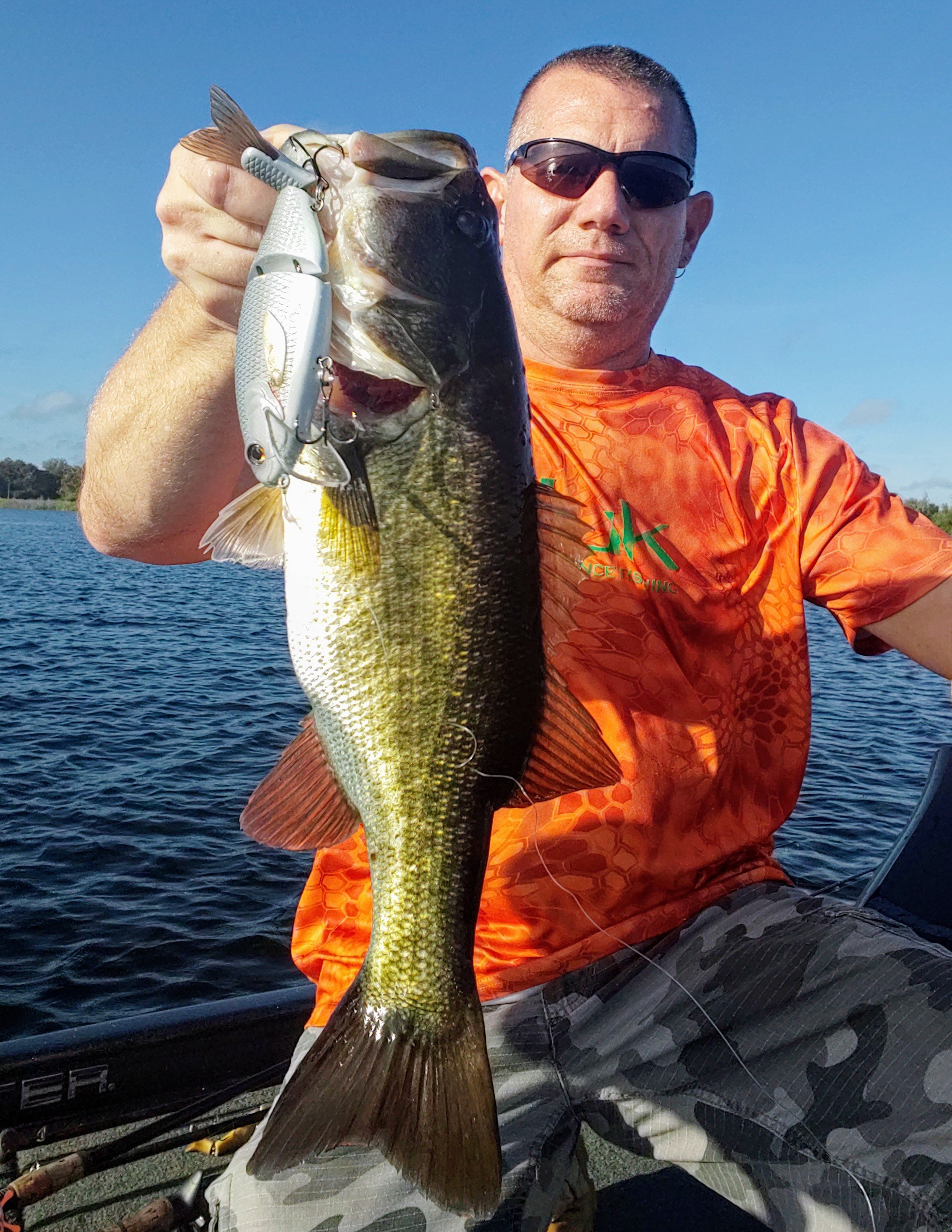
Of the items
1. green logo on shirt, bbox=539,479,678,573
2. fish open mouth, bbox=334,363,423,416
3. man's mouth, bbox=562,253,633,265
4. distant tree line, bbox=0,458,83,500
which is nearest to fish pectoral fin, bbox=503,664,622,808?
fish open mouth, bbox=334,363,423,416

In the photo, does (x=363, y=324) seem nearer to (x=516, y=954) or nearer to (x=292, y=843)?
(x=292, y=843)

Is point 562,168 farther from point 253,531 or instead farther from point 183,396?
point 253,531

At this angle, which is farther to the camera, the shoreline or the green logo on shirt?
the shoreline

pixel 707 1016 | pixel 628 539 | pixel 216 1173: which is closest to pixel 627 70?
pixel 628 539

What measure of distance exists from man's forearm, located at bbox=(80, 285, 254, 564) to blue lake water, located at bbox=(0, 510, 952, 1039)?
5719mm

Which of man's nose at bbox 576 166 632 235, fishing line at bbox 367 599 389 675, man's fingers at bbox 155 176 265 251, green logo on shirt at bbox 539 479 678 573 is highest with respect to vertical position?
man's nose at bbox 576 166 632 235

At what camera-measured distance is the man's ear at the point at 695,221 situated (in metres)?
3.60

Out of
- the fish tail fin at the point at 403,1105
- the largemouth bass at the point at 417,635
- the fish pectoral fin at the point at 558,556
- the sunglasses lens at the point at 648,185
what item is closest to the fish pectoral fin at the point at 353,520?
the largemouth bass at the point at 417,635

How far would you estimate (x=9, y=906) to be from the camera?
8.86 m

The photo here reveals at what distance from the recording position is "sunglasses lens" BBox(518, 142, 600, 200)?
3.17m

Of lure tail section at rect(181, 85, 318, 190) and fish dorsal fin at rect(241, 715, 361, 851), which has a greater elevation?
lure tail section at rect(181, 85, 318, 190)

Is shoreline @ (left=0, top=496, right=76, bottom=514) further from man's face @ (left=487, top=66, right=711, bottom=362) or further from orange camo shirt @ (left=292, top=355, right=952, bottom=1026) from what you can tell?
orange camo shirt @ (left=292, top=355, right=952, bottom=1026)

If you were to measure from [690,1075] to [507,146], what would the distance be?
305 centimetres

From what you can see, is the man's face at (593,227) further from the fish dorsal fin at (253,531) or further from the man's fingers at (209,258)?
the fish dorsal fin at (253,531)
